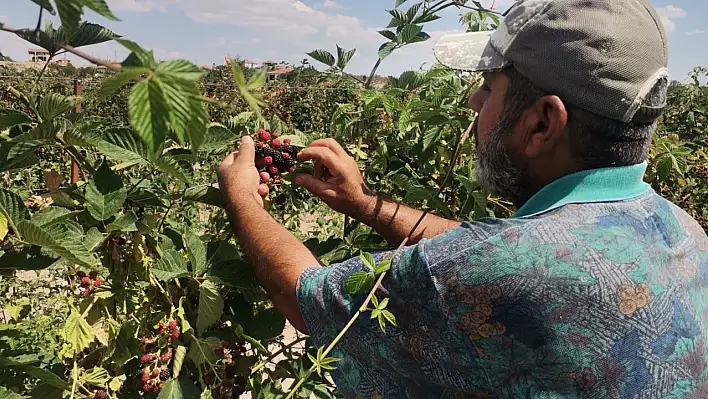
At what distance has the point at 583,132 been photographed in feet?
4.21

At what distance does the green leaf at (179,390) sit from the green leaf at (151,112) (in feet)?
3.23

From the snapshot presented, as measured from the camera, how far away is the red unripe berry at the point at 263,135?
167 cm

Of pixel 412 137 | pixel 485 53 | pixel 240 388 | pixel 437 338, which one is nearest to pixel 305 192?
pixel 412 137

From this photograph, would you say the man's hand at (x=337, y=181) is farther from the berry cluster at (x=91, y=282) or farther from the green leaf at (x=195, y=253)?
the berry cluster at (x=91, y=282)

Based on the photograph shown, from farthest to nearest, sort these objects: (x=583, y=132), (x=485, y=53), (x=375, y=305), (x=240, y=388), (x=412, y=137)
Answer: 1. (x=412, y=137)
2. (x=240, y=388)
3. (x=485, y=53)
4. (x=583, y=132)
5. (x=375, y=305)

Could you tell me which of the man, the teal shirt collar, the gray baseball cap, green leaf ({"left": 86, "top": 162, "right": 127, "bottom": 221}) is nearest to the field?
green leaf ({"left": 86, "top": 162, "right": 127, "bottom": 221})

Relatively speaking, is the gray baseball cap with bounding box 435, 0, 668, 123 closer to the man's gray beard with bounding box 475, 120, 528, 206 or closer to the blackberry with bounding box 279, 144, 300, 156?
the man's gray beard with bounding box 475, 120, 528, 206

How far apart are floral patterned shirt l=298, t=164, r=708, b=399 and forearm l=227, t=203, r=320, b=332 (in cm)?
11

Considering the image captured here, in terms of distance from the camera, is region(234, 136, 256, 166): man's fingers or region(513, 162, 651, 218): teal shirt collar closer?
region(513, 162, 651, 218): teal shirt collar

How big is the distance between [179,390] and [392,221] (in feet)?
2.21

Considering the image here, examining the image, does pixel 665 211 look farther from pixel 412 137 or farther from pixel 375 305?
pixel 412 137

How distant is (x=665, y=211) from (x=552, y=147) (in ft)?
0.95

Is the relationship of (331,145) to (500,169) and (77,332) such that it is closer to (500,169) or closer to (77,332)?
(500,169)

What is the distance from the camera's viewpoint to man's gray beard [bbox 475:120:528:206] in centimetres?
138
